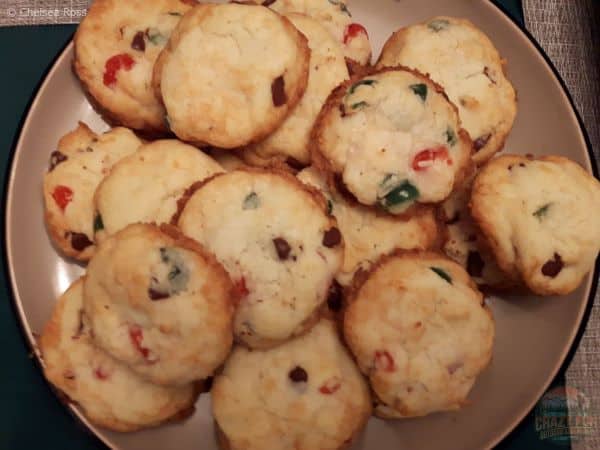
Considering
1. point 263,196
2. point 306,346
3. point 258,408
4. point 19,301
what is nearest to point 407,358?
point 306,346

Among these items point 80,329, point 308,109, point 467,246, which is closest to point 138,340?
point 80,329

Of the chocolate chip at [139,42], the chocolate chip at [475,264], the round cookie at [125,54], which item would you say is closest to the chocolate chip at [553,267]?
the chocolate chip at [475,264]

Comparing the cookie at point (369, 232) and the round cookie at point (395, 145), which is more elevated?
the round cookie at point (395, 145)

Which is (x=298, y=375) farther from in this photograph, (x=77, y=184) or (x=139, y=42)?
(x=139, y=42)

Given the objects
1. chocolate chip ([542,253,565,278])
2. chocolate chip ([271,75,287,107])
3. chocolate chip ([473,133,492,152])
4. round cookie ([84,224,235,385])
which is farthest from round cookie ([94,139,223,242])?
chocolate chip ([542,253,565,278])

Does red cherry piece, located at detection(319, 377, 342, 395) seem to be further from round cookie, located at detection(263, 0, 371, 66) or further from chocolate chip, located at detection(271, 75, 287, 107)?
round cookie, located at detection(263, 0, 371, 66)

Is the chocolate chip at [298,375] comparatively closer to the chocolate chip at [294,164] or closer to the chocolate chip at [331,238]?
the chocolate chip at [331,238]

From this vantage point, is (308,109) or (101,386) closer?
(101,386)
